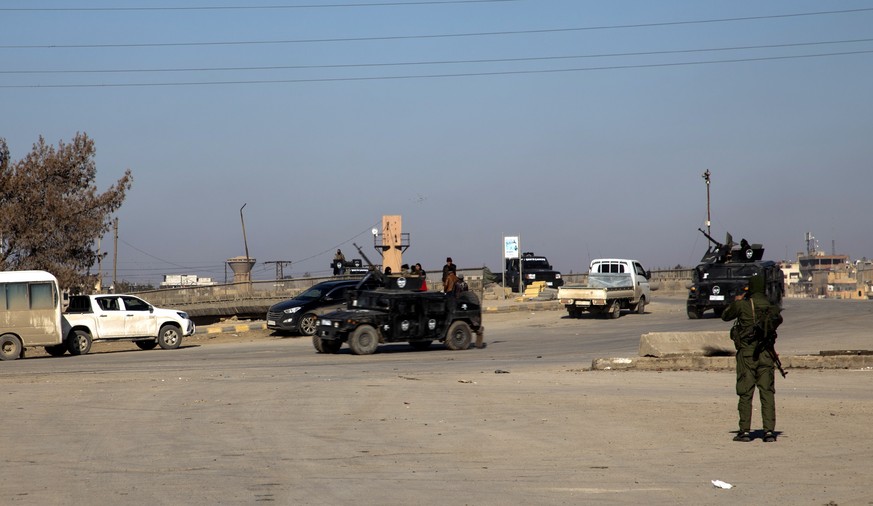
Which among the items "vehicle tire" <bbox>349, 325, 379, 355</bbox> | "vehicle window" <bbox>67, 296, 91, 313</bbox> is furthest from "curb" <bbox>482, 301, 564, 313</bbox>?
"vehicle window" <bbox>67, 296, 91, 313</bbox>

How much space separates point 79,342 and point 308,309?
714 centimetres

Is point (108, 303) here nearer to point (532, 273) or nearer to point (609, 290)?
point (609, 290)

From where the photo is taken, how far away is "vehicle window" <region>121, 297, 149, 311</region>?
30391 millimetres

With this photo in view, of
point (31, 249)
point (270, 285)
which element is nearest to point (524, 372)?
point (31, 249)

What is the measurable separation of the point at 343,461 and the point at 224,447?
1669mm

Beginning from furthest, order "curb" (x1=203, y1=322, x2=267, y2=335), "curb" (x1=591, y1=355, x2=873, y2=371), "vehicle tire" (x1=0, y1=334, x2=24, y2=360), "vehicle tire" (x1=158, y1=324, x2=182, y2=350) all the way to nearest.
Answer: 1. "curb" (x1=203, y1=322, x2=267, y2=335)
2. "vehicle tire" (x1=158, y1=324, x2=182, y2=350)
3. "vehicle tire" (x1=0, y1=334, x2=24, y2=360)
4. "curb" (x1=591, y1=355, x2=873, y2=371)

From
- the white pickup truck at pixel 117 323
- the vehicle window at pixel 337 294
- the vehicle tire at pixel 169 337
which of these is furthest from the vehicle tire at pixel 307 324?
the vehicle tire at pixel 169 337

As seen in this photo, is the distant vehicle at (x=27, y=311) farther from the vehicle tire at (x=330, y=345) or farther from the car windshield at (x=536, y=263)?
the car windshield at (x=536, y=263)

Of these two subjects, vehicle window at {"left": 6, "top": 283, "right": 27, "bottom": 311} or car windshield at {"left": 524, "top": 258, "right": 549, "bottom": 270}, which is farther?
car windshield at {"left": 524, "top": 258, "right": 549, "bottom": 270}

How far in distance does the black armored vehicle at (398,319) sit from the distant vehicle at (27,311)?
7.39 meters

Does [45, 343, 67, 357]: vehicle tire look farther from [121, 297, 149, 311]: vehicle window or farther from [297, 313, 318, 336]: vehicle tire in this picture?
[297, 313, 318, 336]: vehicle tire

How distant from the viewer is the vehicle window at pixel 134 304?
99.7 feet

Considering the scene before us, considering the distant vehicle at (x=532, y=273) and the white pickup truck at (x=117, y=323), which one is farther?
the distant vehicle at (x=532, y=273)

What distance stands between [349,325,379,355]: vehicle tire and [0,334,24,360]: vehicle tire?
913cm
